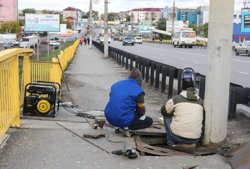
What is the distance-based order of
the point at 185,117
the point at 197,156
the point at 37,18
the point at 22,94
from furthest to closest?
the point at 37,18, the point at 22,94, the point at 185,117, the point at 197,156

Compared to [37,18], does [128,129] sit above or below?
below

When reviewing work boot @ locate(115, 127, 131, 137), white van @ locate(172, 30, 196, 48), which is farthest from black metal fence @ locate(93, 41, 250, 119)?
white van @ locate(172, 30, 196, 48)

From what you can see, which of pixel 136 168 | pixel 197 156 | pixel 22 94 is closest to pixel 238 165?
pixel 197 156

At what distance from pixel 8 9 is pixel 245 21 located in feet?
184

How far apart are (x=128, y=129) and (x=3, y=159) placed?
2.28 meters

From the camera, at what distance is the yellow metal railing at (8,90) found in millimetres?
6250

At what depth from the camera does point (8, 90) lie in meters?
6.77

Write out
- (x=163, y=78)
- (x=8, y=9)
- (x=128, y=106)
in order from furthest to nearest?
(x=8, y=9), (x=163, y=78), (x=128, y=106)

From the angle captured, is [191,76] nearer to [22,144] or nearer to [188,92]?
[188,92]

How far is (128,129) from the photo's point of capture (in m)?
7.30

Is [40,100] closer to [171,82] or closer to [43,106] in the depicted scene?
[43,106]

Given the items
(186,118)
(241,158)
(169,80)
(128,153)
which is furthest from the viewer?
(169,80)

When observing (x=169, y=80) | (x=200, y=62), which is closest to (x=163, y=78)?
(x=169, y=80)

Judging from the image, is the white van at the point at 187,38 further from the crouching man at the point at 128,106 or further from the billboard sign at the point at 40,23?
the crouching man at the point at 128,106
